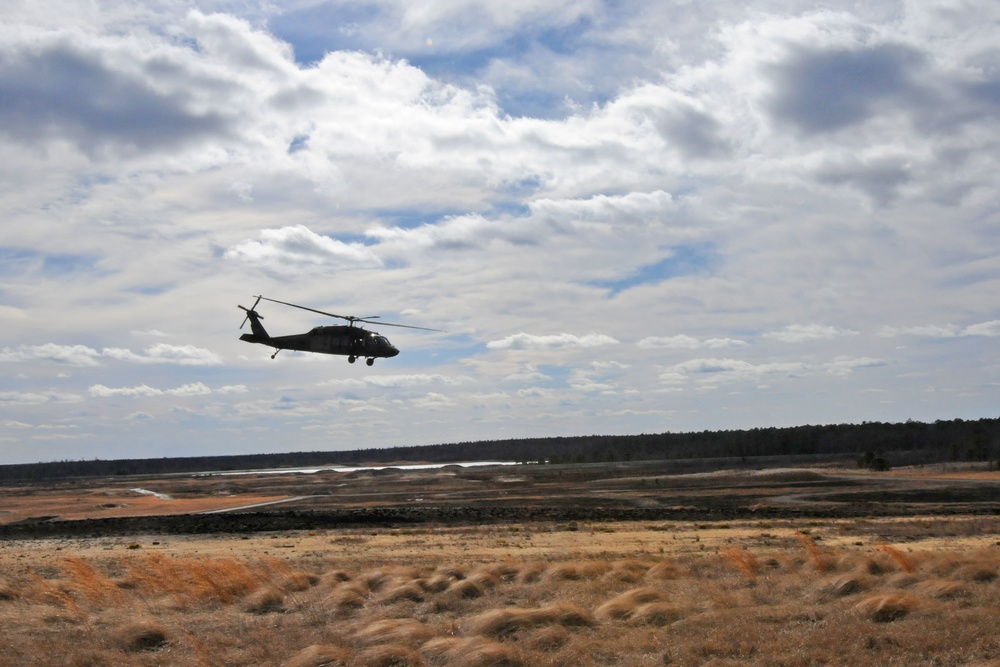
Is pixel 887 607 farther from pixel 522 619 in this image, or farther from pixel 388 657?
pixel 388 657

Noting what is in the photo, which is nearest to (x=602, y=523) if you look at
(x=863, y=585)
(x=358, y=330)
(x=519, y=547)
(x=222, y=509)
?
(x=519, y=547)

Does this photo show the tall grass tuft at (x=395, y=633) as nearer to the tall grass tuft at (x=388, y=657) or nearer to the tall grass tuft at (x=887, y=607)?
the tall grass tuft at (x=388, y=657)

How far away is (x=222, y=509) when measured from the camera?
76.4 metres

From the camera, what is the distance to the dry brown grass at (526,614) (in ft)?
47.6

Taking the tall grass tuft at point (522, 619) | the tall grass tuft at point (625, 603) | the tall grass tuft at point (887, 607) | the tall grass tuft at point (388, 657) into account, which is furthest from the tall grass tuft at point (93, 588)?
the tall grass tuft at point (887, 607)

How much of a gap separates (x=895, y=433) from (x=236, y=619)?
619 feet

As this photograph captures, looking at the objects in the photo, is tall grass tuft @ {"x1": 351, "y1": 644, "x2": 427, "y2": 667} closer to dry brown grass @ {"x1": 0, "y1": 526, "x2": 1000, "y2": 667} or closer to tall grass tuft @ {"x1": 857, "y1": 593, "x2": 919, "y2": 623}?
dry brown grass @ {"x1": 0, "y1": 526, "x2": 1000, "y2": 667}

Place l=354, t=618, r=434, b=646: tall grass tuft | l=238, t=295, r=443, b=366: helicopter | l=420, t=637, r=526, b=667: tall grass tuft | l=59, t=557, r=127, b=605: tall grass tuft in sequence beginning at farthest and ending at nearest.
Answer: l=238, t=295, r=443, b=366: helicopter → l=59, t=557, r=127, b=605: tall grass tuft → l=354, t=618, r=434, b=646: tall grass tuft → l=420, t=637, r=526, b=667: tall grass tuft

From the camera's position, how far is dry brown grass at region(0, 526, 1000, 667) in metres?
14.5

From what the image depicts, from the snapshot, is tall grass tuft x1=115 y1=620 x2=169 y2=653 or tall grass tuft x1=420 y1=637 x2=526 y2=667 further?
tall grass tuft x1=115 y1=620 x2=169 y2=653

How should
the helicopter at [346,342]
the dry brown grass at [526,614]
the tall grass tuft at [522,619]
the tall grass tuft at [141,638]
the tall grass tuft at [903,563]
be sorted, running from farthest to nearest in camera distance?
the helicopter at [346,342] < the tall grass tuft at [903,563] < the tall grass tuft at [522,619] < the tall grass tuft at [141,638] < the dry brown grass at [526,614]

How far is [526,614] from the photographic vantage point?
16953 millimetres

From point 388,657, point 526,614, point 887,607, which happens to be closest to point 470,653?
point 388,657

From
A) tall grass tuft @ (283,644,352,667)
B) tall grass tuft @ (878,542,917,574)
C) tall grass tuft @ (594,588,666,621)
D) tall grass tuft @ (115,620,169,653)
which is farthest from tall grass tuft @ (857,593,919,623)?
tall grass tuft @ (115,620,169,653)
